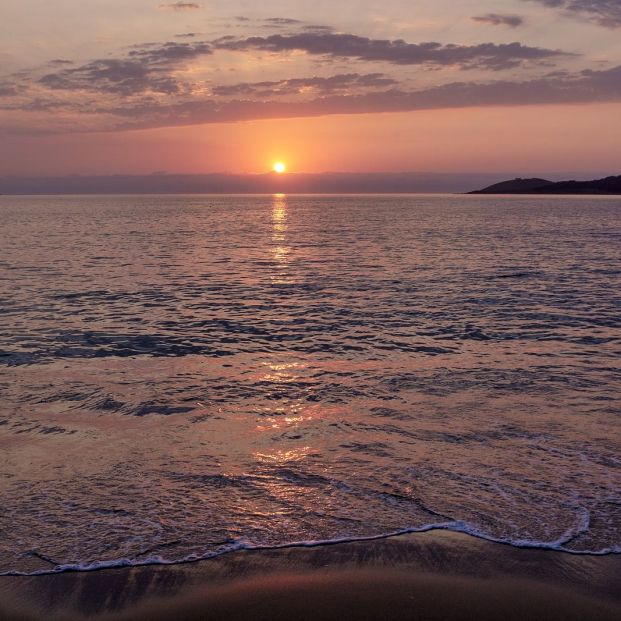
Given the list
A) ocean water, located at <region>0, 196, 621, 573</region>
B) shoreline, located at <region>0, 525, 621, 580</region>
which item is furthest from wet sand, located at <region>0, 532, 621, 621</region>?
ocean water, located at <region>0, 196, 621, 573</region>

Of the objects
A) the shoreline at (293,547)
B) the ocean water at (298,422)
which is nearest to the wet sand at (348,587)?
the shoreline at (293,547)

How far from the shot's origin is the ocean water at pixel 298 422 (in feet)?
26.1

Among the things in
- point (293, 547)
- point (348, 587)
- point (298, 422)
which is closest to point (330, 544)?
point (293, 547)

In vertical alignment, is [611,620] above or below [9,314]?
above

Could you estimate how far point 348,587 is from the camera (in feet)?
21.2

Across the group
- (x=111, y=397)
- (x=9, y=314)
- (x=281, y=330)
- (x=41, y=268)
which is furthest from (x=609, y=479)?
(x=41, y=268)

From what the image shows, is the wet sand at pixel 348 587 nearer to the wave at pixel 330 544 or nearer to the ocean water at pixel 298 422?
the wave at pixel 330 544

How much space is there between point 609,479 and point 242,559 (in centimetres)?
571

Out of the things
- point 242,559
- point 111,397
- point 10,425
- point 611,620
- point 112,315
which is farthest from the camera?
point 112,315

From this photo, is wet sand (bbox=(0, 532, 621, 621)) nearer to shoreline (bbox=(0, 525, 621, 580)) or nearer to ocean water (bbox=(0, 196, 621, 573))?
shoreline (bbox=(0, 525, 621, 580))

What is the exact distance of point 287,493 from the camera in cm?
890

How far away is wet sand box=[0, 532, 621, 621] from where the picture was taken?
19.7 feet

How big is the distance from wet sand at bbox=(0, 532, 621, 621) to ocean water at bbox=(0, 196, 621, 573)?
33 cm

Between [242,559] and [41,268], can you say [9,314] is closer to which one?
[41,268]
